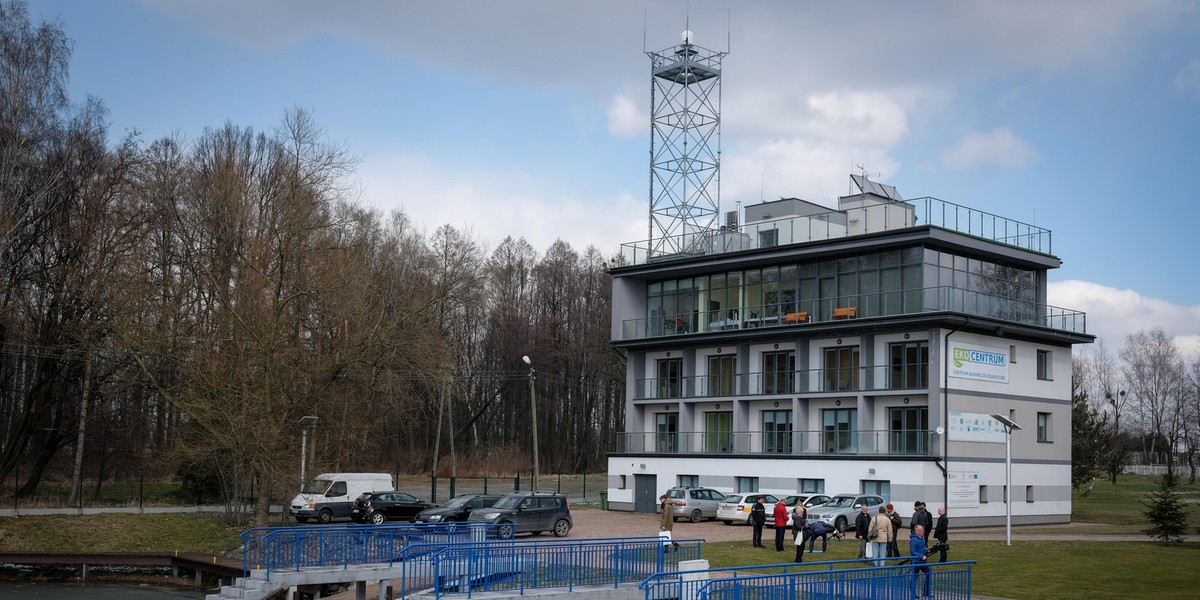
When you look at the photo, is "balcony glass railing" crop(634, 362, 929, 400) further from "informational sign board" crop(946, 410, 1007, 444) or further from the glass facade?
the glass facade

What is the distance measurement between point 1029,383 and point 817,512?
14298 mm

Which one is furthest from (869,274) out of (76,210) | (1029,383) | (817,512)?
(76,210)

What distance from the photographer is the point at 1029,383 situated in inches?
1876

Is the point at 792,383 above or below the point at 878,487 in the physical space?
above

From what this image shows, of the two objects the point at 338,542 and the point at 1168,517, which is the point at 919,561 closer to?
the point at 338,542

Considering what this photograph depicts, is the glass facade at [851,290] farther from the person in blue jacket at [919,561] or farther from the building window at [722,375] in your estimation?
the person in blue jacket at [919,561]

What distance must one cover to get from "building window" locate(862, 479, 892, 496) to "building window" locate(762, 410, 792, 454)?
14.6 feet

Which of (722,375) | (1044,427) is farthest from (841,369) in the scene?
(1044,427)

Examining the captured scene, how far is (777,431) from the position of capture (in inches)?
1950

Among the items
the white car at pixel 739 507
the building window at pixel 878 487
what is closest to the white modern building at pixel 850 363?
the building window at pixel 878 487

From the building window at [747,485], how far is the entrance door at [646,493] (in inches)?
187

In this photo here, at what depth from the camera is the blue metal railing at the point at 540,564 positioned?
22.0 meters

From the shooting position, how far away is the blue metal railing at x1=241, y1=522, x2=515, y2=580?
26234mm

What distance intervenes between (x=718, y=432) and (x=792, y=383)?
4.74m
